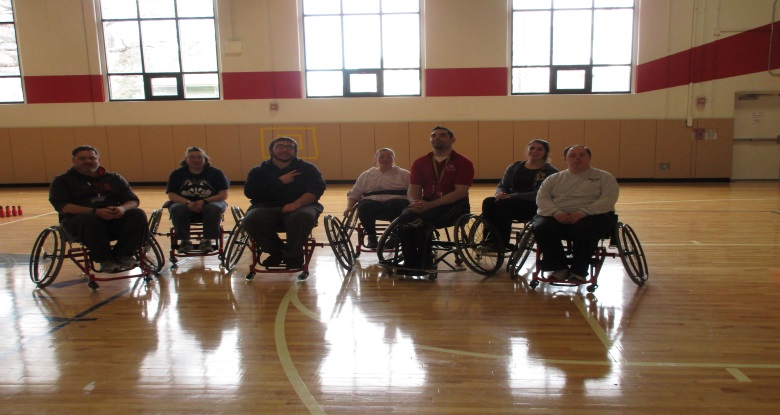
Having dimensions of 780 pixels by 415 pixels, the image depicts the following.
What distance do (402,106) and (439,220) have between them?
22.3 feet

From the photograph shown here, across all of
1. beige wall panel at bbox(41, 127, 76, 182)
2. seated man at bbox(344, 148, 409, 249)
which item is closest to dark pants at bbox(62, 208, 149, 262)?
seated man at bbox(344, 148, 409, 249)

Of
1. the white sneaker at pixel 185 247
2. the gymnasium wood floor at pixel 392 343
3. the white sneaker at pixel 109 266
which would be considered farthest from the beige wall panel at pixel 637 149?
the white sneaker at pixel 109 266

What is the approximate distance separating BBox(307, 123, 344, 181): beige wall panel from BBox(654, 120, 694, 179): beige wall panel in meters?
6.06

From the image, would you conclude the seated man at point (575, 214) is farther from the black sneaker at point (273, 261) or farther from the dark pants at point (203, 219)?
the dark pants at point (203, 219)

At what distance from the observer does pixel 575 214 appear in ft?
10.2

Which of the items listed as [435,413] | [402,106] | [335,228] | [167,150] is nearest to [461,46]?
[402,106]

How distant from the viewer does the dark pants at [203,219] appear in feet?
12.9

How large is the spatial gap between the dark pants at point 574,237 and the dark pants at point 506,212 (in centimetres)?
49

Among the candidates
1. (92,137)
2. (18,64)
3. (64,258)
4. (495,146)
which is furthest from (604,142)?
(18,64)

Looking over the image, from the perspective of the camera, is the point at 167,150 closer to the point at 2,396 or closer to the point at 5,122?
the point at 5,122

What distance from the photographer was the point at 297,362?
221 centimetres

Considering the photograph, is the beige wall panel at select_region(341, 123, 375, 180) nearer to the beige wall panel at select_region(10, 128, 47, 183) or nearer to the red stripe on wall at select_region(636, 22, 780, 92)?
the red stripe on wall at select_region(636, 22, 780, 92)

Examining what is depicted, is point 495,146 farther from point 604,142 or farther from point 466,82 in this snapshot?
point 604,142

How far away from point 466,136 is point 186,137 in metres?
5.51
